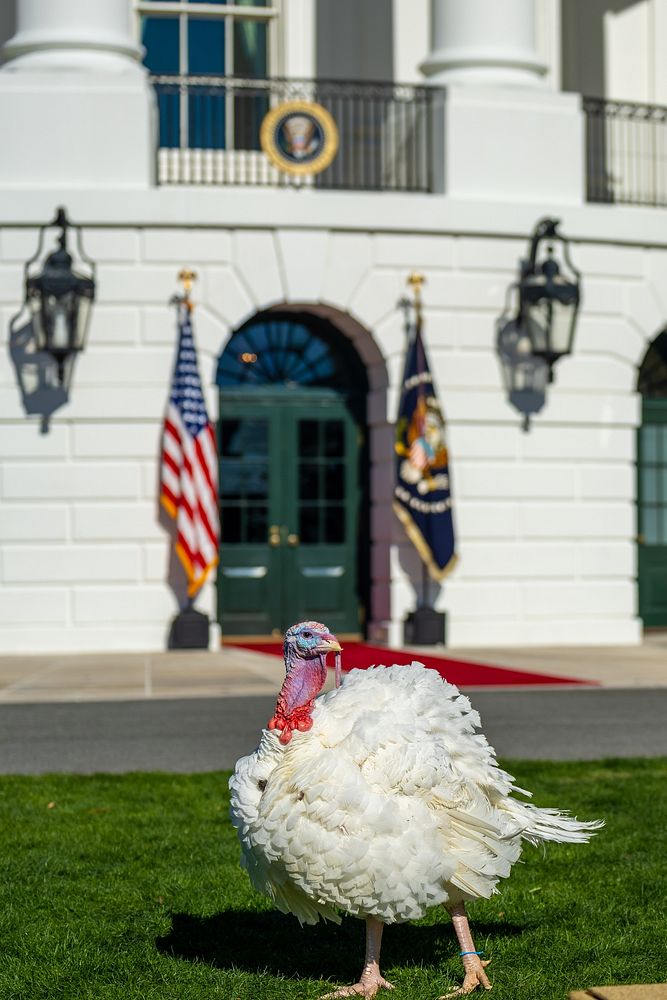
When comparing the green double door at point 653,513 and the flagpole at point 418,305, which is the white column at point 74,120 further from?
the green double door at point 653,513

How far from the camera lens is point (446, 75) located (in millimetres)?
19297

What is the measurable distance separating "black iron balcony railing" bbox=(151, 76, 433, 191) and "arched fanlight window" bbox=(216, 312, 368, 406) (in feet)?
5.79

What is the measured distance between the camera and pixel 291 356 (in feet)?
65.9

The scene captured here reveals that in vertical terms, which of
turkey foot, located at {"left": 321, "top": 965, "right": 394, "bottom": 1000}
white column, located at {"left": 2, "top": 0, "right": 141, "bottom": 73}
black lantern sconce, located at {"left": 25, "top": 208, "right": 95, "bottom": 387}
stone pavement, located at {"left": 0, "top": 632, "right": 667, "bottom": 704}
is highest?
white column, located at {"left": 2, "top": 0, "right": 141, "bottom": 73}

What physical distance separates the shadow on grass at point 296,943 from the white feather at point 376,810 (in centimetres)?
35

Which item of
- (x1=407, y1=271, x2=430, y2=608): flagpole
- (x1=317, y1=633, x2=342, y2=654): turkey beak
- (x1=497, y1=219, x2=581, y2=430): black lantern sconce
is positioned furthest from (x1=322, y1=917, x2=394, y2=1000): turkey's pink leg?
(x1=497, y1=219, x2=581, y2=430): black lantern sconce

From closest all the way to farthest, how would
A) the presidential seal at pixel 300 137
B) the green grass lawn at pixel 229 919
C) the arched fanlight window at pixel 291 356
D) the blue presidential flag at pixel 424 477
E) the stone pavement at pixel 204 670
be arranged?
the green grass lawn at pixel 229 919
the stone pavement at pixel 204 670
the blue presidential flag at pixel 424 477
the presidential seal at pixel 300 137
the arched fanlight window at pixel 291 356

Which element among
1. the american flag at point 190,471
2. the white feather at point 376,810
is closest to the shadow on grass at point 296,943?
the white feather at point 376,810

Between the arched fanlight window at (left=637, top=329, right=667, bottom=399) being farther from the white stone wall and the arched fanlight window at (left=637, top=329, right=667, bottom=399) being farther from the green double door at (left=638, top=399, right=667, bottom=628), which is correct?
the white stone wall

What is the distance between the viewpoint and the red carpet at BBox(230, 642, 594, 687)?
14.2 metres

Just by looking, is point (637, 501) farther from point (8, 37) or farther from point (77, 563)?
point (8, 37)

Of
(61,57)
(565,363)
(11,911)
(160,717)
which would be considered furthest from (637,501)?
(11,911)

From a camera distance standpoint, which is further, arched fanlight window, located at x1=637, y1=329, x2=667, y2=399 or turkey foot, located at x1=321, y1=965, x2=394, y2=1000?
arched fanlight window, located at x1=637, y1=329, x2=667, y2=399

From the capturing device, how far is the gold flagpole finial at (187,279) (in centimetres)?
1828
